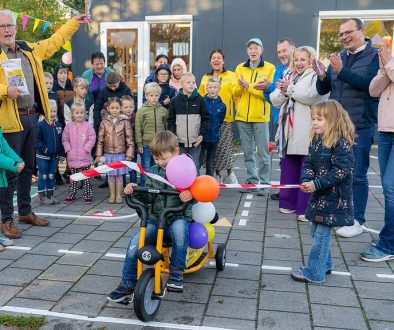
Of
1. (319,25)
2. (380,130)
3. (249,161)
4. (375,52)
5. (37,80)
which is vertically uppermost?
(319,25)

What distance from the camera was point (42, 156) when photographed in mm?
6465

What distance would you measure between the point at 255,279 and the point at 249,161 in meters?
3.23

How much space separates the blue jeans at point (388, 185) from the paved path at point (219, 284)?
8.7 inches

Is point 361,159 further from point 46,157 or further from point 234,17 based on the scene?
point 234,17

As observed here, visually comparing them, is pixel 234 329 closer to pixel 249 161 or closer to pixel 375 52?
pixel 375 52

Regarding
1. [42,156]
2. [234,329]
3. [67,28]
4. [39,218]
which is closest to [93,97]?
[42,156]

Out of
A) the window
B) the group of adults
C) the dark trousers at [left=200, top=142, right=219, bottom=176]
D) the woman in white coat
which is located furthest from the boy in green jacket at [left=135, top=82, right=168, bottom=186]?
the window

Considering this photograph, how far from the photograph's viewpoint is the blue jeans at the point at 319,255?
388 centimetres

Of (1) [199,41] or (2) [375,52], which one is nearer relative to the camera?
(2) [375,52]

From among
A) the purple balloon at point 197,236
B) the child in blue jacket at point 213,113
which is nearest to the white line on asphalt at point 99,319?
the purple balloon at point 197,236

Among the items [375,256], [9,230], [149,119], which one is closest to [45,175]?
[9,230]

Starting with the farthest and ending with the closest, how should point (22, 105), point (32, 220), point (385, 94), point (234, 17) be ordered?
1. point (234, 17)
2. point (32, 220)
3. point (22, 105)
4. point (385, 94)

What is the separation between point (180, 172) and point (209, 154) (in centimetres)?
365

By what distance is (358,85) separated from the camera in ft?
15.4
